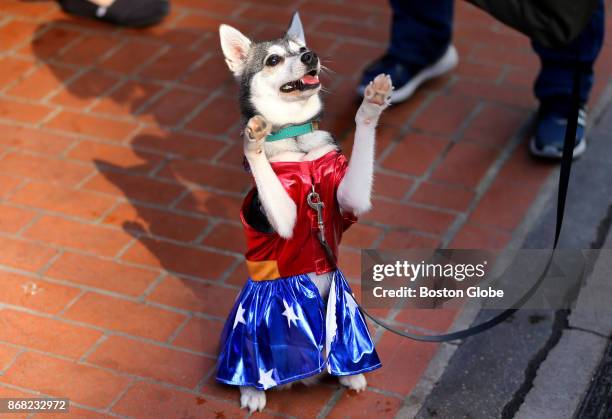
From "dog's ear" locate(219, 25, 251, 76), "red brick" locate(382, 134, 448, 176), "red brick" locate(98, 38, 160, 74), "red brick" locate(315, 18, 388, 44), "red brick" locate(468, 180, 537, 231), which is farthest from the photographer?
"red brick" locate(315, 18, 388, 44)

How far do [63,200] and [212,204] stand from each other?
649 mm

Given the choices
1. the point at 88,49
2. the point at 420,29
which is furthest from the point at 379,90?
the point at 88,49

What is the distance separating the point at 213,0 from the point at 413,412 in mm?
3310

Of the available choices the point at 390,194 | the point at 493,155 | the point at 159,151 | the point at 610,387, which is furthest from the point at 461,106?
the point at 610,387

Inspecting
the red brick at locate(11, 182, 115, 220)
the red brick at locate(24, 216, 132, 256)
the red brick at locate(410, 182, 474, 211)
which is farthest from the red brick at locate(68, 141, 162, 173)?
the red brick at locate(410, 182, 474, 211)

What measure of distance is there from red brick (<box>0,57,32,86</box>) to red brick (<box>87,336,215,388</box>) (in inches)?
83.2

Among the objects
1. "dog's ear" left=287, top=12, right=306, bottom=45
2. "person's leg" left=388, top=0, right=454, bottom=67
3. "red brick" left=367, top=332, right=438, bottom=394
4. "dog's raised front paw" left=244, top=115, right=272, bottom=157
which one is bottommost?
"red brick" left=367, top=332, right=438, bottom=394

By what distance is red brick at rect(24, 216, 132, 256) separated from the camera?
3.90 m

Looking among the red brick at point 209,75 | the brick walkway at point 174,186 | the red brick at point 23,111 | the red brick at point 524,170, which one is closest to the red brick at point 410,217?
the brick walkway at point 174,186

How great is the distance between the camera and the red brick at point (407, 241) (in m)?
3.92

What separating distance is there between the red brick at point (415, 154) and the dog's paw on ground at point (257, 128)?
1853 mm

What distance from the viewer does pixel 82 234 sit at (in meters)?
3.97

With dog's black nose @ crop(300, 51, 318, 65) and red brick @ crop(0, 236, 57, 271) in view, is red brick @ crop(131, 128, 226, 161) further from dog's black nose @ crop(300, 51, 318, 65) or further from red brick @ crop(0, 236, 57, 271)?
dog's black nose @ crop(300, 51, 318, 65)

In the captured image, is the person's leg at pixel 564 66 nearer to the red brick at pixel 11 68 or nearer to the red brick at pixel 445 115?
the red brick at pixel 445 115
